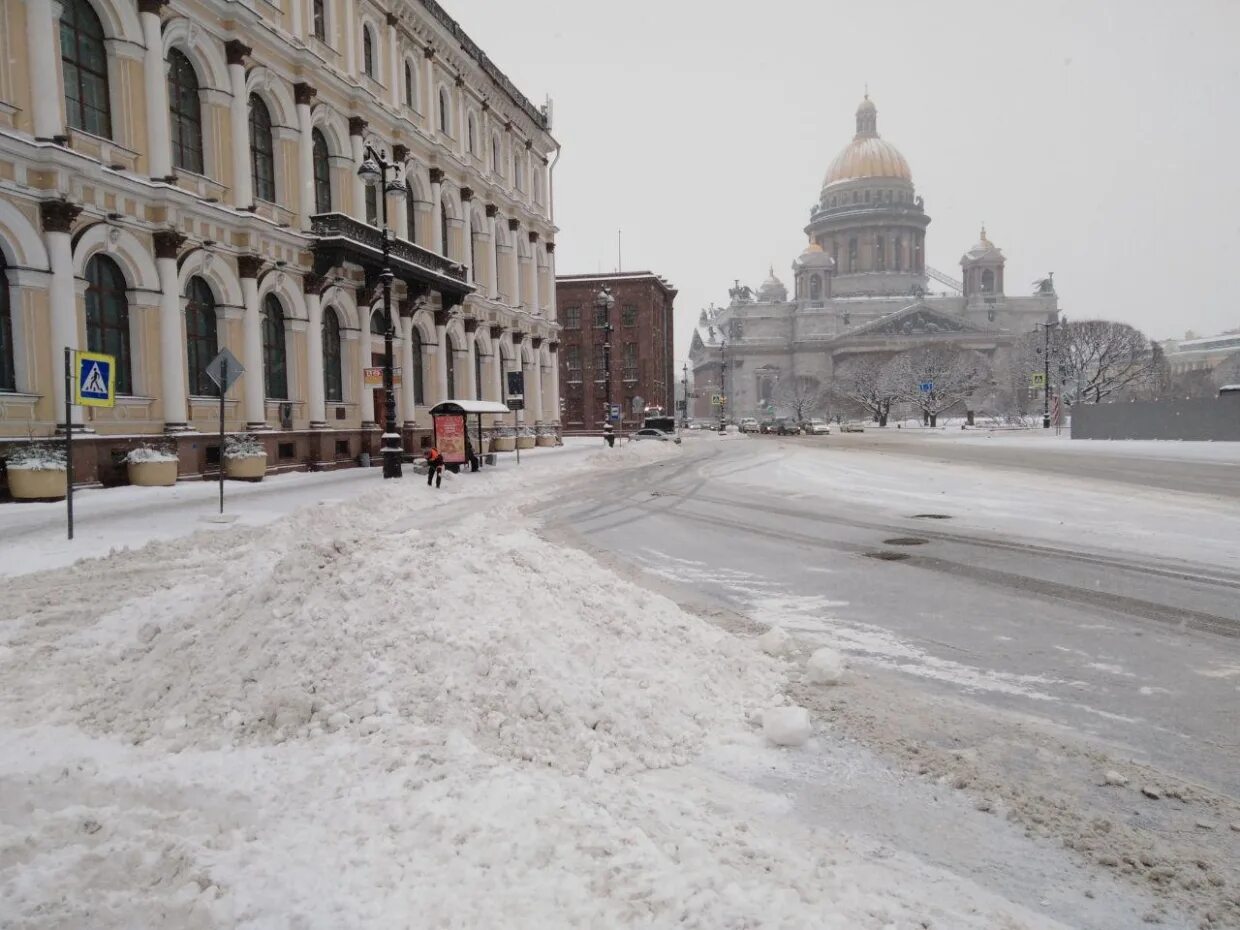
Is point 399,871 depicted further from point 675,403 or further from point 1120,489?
point 675,403

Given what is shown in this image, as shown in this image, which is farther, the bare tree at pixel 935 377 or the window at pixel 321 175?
the bare tree at pixel 935 377

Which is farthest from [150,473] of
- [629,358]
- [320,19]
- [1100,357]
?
[1100,357]

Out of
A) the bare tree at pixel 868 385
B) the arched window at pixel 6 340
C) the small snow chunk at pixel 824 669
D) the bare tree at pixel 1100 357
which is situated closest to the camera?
the small snow chunk at pixel 824 669

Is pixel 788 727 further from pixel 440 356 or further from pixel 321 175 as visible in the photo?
pixel 440 356

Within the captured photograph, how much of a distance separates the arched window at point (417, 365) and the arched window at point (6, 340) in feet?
55.7

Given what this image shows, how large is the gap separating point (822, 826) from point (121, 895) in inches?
114

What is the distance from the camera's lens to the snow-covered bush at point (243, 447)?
67.3ft

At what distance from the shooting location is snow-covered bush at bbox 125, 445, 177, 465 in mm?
17516

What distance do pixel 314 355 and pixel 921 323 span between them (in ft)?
365

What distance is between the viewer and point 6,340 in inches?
624

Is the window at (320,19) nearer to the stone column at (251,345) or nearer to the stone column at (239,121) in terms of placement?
the stone column at (239,121)

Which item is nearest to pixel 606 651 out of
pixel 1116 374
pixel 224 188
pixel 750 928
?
pixel 750 928

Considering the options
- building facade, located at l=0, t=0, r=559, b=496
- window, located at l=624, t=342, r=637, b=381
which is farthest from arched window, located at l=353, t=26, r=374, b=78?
window, located at l=624, t=342, r=637, b=381

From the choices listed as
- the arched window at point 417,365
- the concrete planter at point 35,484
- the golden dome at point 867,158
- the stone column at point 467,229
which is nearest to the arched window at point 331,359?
the arched window at point 417,365
